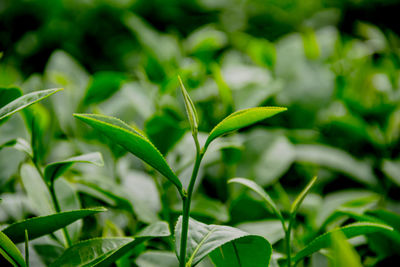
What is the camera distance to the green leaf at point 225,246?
469mm

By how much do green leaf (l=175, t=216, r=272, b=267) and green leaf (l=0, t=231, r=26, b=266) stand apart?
20cm

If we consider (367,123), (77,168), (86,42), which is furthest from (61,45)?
(367,123)

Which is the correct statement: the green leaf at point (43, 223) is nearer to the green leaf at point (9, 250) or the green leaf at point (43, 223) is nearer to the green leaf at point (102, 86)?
the green leaf at point (9, 250)

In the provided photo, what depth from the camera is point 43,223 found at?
1.69 feet

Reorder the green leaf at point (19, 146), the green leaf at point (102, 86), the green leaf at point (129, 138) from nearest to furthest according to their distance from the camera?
the green leaf at point (129, 138) < the green leaf at point (19, 146) < the green leaf at point (102, 86)

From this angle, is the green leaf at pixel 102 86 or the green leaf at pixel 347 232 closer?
the green leaf at pixel 347 232

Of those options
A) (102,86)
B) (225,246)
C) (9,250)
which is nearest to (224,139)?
(102,86)

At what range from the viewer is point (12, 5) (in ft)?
5.48

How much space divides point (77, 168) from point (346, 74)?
90 centimetres

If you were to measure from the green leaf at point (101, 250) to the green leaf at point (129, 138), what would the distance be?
0.10 m

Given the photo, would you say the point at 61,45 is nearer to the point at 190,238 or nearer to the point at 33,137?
the point at 33,137

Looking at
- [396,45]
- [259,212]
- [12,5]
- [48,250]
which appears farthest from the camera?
[12,5]

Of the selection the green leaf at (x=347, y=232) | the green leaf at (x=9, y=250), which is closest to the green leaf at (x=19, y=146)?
the green leaf at (x=9, y=250)

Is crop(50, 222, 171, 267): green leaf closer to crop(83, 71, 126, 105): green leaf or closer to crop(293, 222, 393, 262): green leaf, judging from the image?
crop(293, 222, 393, 262): green leaf
